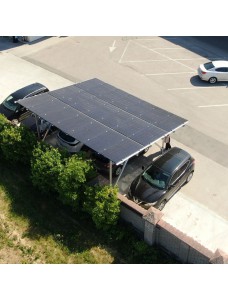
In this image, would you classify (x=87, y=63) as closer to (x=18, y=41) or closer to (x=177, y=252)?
(x=18, y=41)

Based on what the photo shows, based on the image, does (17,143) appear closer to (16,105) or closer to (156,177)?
(16,105)

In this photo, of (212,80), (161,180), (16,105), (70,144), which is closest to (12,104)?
(16,105)

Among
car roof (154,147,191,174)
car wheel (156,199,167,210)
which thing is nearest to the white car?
car roof (154,147,191,174)

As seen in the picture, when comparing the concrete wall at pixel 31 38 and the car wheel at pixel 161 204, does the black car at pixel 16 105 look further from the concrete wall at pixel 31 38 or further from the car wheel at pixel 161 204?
the concrete wall at pixel 31 38

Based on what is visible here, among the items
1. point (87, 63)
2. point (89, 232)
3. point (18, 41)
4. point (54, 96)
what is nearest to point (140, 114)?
point (54, 96)

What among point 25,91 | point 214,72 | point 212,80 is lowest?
point 212,80
